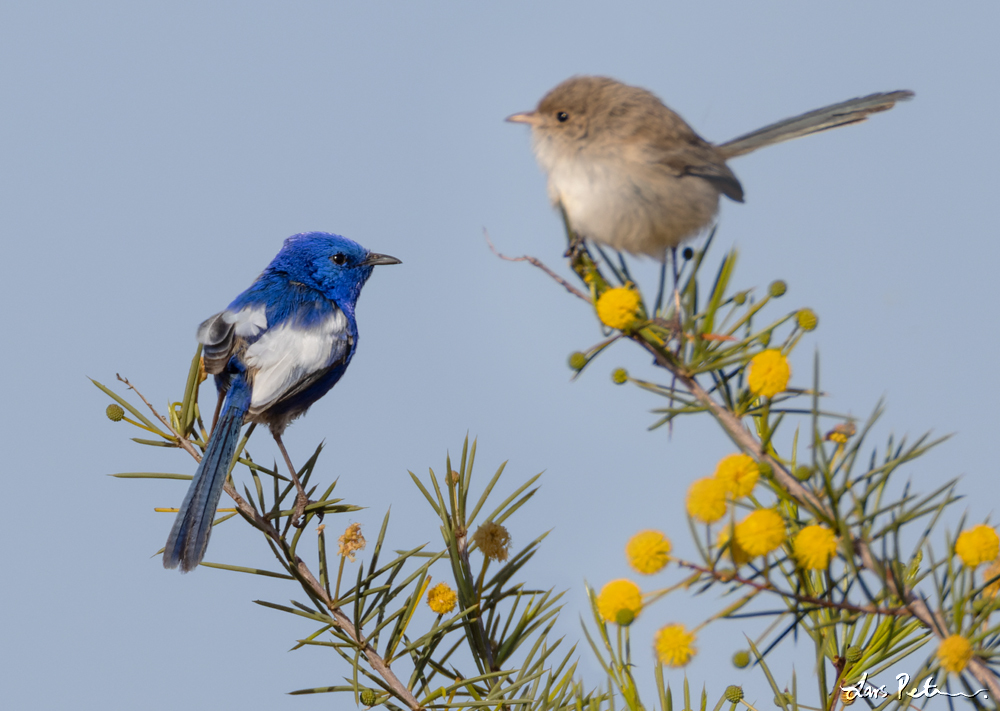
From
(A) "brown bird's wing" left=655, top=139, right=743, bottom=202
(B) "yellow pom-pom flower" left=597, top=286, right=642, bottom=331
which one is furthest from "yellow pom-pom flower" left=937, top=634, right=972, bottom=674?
(A) "brown bird's wing" left=655, top=139, right=743, bottom=202

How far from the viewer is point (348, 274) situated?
3.28 meters

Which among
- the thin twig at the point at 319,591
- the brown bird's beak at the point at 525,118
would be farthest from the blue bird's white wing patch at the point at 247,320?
the brown bird's beak at the point at 525,118

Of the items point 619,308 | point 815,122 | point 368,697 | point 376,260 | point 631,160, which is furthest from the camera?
point 376,260

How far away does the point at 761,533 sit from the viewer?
1.37 m

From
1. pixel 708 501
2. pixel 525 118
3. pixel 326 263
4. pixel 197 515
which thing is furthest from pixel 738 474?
pixel 326 263

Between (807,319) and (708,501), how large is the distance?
42 cm

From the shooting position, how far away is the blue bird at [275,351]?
6.59 ft

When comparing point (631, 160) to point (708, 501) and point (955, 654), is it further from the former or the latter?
point (955, 654)

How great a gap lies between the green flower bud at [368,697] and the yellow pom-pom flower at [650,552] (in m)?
0.78

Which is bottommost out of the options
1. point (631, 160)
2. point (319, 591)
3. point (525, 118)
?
point (319, 591)

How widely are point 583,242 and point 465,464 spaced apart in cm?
60

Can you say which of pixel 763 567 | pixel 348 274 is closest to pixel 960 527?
pixel 763 567

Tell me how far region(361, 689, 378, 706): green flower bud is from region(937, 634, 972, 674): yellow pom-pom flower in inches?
44.9

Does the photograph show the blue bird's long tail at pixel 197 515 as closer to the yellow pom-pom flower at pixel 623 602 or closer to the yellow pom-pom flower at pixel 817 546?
the yellow pom-pom flower at pixel 623 602
